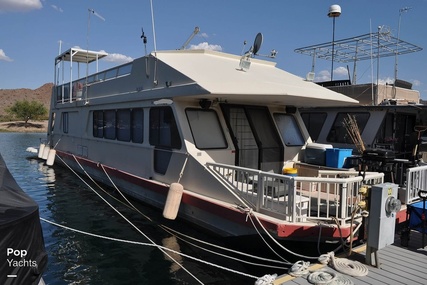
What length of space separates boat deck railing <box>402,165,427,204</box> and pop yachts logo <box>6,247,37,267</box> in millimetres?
5671

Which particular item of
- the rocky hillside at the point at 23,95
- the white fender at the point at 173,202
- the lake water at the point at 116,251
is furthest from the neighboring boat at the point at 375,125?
the rocky hillside at the point at 23,95

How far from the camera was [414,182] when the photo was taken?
6.12 m

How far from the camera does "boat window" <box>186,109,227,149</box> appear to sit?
7.06 metres

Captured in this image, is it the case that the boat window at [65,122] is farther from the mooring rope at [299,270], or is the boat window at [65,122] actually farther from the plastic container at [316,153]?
the mooring rope at [299,270]

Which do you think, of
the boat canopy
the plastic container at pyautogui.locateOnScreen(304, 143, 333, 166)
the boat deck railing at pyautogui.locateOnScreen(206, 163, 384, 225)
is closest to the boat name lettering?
the boat deck railing at pyautogui.locateOnScreen(206, 163, 384, 225)

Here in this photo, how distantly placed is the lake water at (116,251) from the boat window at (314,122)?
245 inches

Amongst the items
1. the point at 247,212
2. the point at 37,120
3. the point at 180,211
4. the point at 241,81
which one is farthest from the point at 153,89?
the point at 37,120

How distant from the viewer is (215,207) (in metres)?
5.98

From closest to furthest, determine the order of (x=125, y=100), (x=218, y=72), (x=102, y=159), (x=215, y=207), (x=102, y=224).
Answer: (x=215, y=207)
(x=218, y=72)
(x=102, y=224)
(x=125, y=100)
(x=102, y=159)

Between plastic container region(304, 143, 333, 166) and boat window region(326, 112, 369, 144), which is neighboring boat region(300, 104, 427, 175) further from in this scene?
plastic container region(304, 143, 333, 166)

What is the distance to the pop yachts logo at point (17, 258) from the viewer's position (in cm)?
288

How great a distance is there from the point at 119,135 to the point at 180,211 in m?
3.85

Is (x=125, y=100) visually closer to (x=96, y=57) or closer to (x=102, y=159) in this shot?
(x=102, y=159)

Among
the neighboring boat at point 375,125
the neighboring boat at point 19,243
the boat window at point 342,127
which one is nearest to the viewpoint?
the neighboring boat at point 19,243
